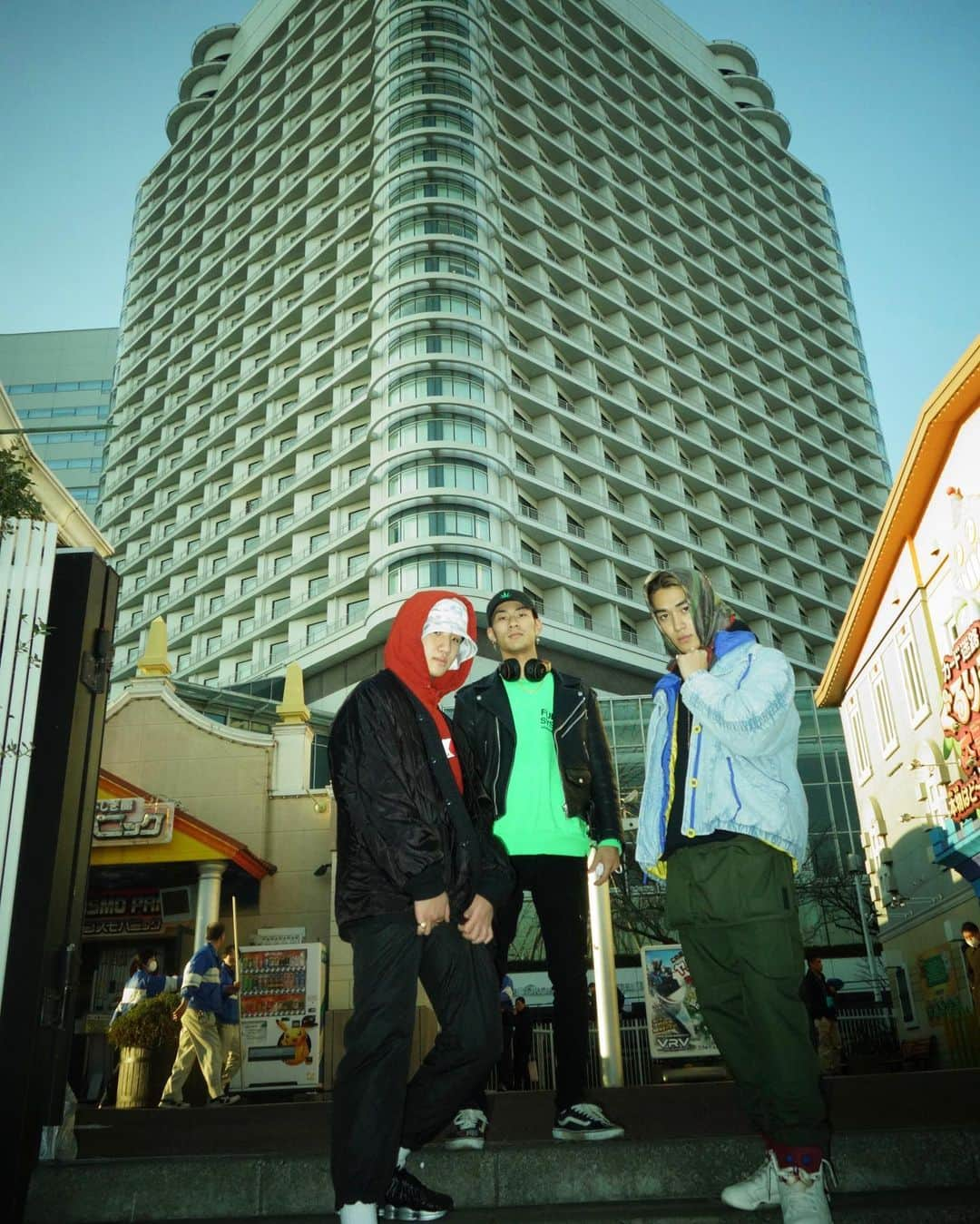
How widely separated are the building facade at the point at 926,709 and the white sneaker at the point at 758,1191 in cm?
1455

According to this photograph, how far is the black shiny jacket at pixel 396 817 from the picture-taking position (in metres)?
3.21

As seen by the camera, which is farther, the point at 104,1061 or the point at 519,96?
the point at 519,96

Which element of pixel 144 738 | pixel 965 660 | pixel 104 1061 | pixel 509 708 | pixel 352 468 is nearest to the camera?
pixel 509 708

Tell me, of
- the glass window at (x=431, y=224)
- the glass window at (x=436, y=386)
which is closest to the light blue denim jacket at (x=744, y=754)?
the glass window at (x=436, y=386)

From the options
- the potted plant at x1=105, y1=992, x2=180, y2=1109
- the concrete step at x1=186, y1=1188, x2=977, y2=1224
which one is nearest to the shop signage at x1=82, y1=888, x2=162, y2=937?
the potted plant at x1=105, y1=992, x2=180, y2=1109

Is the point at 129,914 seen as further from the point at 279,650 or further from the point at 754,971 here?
the point at 279,650

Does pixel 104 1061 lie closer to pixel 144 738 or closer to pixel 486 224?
pixel 144 738

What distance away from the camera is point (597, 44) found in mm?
70750

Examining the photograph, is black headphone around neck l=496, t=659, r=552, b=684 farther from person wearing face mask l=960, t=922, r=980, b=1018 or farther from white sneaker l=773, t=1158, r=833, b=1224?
person wearing face mask l=960, t=922, r=980, b=1018

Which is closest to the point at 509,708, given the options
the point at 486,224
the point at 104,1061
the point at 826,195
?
the point at 104,1061

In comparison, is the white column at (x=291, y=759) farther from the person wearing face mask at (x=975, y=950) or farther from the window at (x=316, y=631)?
the window at (x=316, y=631)

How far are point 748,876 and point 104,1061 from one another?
14.9 m

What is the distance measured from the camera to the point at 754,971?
10.6ft

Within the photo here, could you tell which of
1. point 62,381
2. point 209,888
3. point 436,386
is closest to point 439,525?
point 436,386
